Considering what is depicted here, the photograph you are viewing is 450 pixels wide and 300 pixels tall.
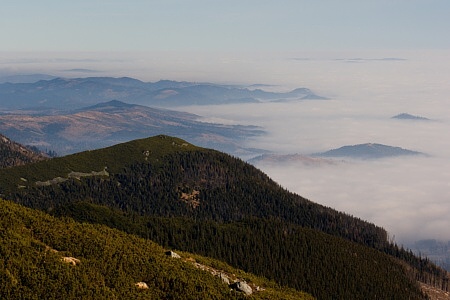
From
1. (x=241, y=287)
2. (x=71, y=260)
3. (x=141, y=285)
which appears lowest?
(x=241, y=287)

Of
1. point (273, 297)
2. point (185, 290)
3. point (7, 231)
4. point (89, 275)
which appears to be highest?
point (7, 231)

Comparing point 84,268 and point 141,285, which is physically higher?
point 84,268

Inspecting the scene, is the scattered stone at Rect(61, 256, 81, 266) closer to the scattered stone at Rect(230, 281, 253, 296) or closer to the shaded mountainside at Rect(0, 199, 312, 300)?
the shaded mountainside at Rect(0, 199, 312, 300)

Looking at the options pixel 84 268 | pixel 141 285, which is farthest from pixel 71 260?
pixel 141 285

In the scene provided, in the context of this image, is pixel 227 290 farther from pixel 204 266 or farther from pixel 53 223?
pixel 53 223

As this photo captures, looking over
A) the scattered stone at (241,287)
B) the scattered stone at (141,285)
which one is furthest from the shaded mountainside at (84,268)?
the scattered stone at (241,287)

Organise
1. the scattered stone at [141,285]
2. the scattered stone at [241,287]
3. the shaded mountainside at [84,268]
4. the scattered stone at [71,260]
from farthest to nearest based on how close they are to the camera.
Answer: the scattered stone at [241,287]
the scattered stone at [141,285]
the scattered stone at [71,260]
the shaded mountainside at [84,268]

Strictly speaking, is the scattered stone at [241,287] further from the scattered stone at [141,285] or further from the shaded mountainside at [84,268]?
the scattered stone at [141,285]

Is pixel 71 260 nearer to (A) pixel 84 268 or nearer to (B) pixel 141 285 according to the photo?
(A) pixel 84 268

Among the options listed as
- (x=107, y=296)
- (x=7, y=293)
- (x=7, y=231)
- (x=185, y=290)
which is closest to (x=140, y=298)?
(x=107, y=296)
